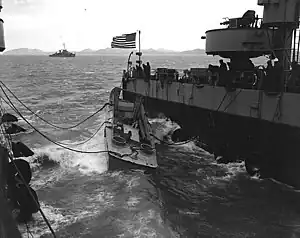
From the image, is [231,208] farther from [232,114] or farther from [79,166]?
[79,166]

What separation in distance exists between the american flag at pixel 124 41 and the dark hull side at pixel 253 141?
7740 millimetres

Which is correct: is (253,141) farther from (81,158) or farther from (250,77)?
(81,158)

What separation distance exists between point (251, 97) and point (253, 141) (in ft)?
5.51

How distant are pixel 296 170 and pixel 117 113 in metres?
10.3

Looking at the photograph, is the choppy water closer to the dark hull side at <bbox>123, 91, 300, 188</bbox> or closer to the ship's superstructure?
the dark hull side at <bbox>123, 91, 300, 188</bbox>

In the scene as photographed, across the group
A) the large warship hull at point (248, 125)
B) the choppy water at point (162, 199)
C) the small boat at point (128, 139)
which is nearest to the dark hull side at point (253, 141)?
the large warship hull at point (248, 125)

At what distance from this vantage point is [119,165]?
13344 millimetres

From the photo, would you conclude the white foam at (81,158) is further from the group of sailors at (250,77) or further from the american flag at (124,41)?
the american flag at (124,41)

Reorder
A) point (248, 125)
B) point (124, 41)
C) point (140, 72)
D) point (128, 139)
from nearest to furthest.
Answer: point (248, 125) < point (128, 139) < point (124, 41) < point (140, 72)

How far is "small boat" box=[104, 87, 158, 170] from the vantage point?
13.1 m

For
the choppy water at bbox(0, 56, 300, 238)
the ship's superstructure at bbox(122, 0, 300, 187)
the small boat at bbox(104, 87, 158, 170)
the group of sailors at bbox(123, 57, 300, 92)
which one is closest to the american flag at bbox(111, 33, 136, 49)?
the small boat at bbox(104, 87, 158, 170)

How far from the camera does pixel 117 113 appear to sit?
1902 centimetres

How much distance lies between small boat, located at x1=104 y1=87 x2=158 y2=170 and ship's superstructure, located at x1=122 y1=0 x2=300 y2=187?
2.32 metres

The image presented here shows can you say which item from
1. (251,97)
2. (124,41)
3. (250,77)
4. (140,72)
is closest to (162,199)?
(251,97)
